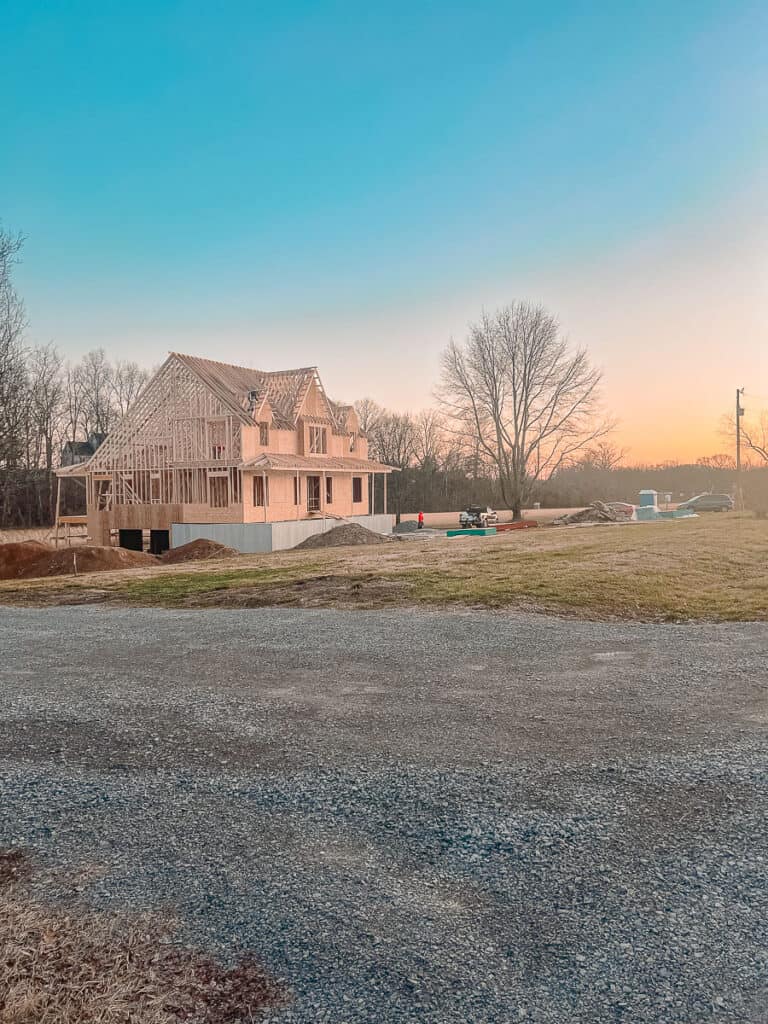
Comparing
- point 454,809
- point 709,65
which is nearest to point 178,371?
point 709,65

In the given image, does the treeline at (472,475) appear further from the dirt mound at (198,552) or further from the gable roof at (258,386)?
the dirt mound at (198,552)

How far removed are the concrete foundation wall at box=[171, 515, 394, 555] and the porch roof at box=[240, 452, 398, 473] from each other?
95.9 inches

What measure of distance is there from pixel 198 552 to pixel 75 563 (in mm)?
4411

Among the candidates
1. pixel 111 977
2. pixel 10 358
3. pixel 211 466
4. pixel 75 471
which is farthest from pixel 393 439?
pixel 111 977

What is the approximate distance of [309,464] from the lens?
31.2 metres

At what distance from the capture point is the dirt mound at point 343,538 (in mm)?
26391

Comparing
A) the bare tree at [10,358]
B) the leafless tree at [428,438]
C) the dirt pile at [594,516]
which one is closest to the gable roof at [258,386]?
the bare tree at [10,358]

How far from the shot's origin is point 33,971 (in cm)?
243

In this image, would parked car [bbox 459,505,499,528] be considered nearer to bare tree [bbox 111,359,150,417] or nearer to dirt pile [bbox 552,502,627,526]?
dirt pile [bbox 552,502,627,526]

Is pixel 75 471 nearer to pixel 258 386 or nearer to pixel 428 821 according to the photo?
pixel 258 386

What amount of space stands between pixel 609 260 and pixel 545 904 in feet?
80.1

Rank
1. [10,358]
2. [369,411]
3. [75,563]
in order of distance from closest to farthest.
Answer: [75,563], [10,358], [369,411]

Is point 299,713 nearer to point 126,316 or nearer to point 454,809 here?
point 454,809

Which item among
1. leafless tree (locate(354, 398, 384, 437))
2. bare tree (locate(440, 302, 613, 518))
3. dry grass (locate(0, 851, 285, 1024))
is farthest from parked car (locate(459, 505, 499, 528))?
dry grass (locate(0, 851, 285, 1024))
